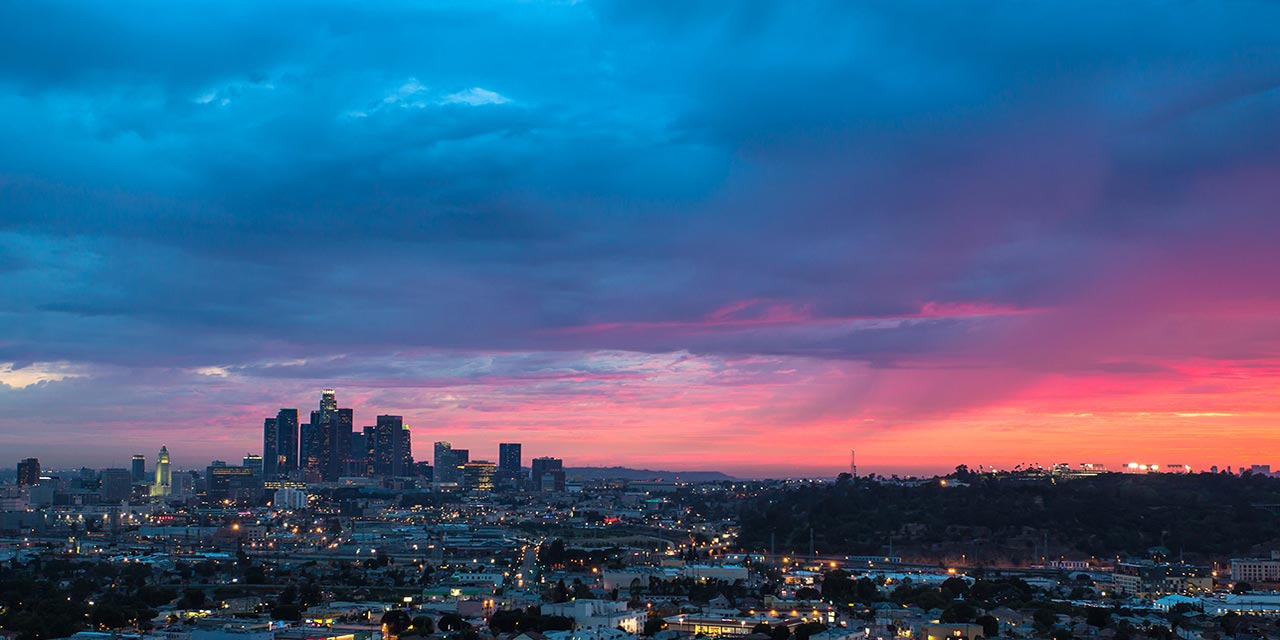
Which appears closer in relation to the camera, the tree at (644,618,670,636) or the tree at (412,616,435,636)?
the tree at (412,616,435,636)

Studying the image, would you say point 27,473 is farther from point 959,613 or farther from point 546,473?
point 959,613

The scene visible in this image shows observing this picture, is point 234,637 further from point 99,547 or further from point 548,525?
point 548,525

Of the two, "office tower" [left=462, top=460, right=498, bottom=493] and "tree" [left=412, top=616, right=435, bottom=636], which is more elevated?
"office tower" [left=462, top=460, right=498, bottom=493]

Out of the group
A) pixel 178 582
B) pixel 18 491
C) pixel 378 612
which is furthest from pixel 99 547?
pixel 18 491

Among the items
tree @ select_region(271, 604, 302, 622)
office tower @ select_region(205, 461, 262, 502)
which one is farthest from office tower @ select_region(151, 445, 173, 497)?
tree @ select_region(271, 604, 302, 622)

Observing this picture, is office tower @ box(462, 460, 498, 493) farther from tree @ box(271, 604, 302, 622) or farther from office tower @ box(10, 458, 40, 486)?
tree @ box(271, 604, 302, 622)

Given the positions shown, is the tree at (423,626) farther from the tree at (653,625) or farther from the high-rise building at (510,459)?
the high-rise building at (510,459)

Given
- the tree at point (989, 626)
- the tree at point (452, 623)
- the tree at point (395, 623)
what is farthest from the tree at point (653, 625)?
the tree at point (395, 623)
